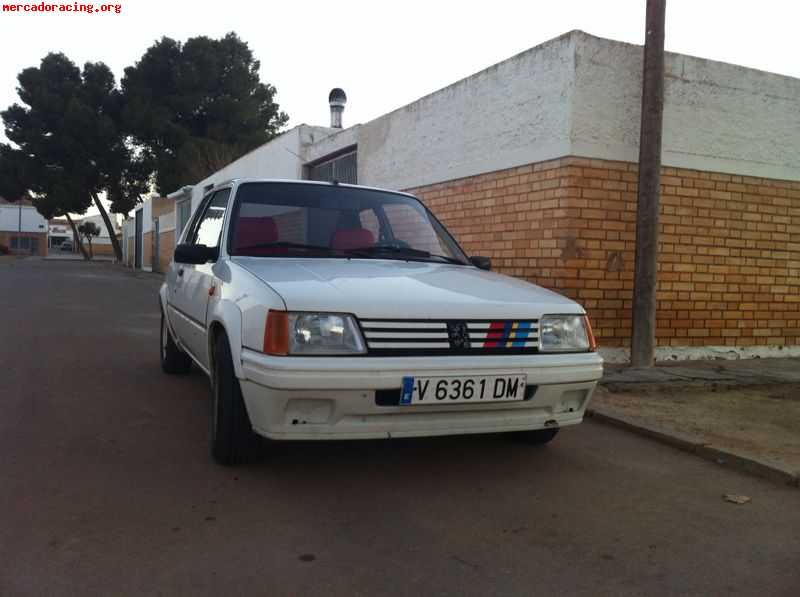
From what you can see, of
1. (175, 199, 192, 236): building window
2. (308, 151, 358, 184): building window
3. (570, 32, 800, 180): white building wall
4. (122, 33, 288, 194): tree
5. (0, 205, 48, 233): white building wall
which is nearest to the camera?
(570, 32, 800, 180): white building wall

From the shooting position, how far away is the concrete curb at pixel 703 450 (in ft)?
12.1

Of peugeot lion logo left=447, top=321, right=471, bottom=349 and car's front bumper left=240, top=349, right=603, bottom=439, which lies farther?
peugeot lion logo left=447, top=321, right=471, bottom=349

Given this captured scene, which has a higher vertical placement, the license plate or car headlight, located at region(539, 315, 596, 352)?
car headlight, located at region(539, 315, 596, 352)

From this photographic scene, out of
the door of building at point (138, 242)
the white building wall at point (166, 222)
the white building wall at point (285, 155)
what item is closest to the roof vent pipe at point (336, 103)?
the white building wall at point (285, 155)

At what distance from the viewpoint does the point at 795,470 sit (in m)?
3.66

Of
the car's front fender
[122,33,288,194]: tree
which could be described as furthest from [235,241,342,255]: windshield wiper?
[122,33,288,194]: tree

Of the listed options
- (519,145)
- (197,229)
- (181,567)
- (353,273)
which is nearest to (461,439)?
(353,273)

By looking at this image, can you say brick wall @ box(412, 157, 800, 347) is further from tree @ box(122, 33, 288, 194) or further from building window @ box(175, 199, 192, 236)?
tree @ box(122, 33, 288, 194)

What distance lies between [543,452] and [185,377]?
3.37 metres

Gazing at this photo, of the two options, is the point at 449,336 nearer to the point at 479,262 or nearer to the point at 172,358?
the point at 479,262

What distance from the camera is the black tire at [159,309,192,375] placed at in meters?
6.04

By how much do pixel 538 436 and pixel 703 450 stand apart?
95 cm

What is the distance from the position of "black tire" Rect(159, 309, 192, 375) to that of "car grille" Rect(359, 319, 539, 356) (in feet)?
A: 11.0

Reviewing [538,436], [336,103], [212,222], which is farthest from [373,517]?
[336,103]
